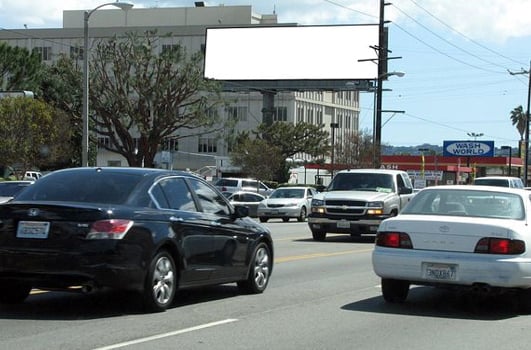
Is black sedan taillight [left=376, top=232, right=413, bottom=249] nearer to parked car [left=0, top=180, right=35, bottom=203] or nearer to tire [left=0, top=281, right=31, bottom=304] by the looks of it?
tire [left=0, top=281, right=31, bottom=304]

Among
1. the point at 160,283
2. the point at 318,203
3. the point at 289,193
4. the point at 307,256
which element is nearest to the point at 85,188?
the point at 160,283

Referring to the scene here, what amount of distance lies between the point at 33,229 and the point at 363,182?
1447 cm

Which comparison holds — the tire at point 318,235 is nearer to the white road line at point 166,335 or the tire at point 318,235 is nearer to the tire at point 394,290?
the tire at point 394,290

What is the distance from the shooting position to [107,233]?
8.67m

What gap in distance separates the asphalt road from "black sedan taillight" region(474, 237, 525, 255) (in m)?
0.83

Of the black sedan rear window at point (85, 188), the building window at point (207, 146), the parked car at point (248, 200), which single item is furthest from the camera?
the building window at point (207, 146)

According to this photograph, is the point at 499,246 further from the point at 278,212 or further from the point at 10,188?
the point at 278,212

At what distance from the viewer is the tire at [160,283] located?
9023mm

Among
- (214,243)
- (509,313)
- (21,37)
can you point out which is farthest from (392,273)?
(21,37)

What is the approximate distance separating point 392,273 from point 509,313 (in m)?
1.59

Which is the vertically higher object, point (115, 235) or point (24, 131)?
point (24, 131)

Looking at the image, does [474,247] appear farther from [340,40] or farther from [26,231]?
[340,40]

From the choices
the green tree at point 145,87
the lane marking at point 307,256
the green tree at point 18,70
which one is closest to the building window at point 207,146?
the green tree at point 18,70

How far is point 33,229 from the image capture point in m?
8.80
